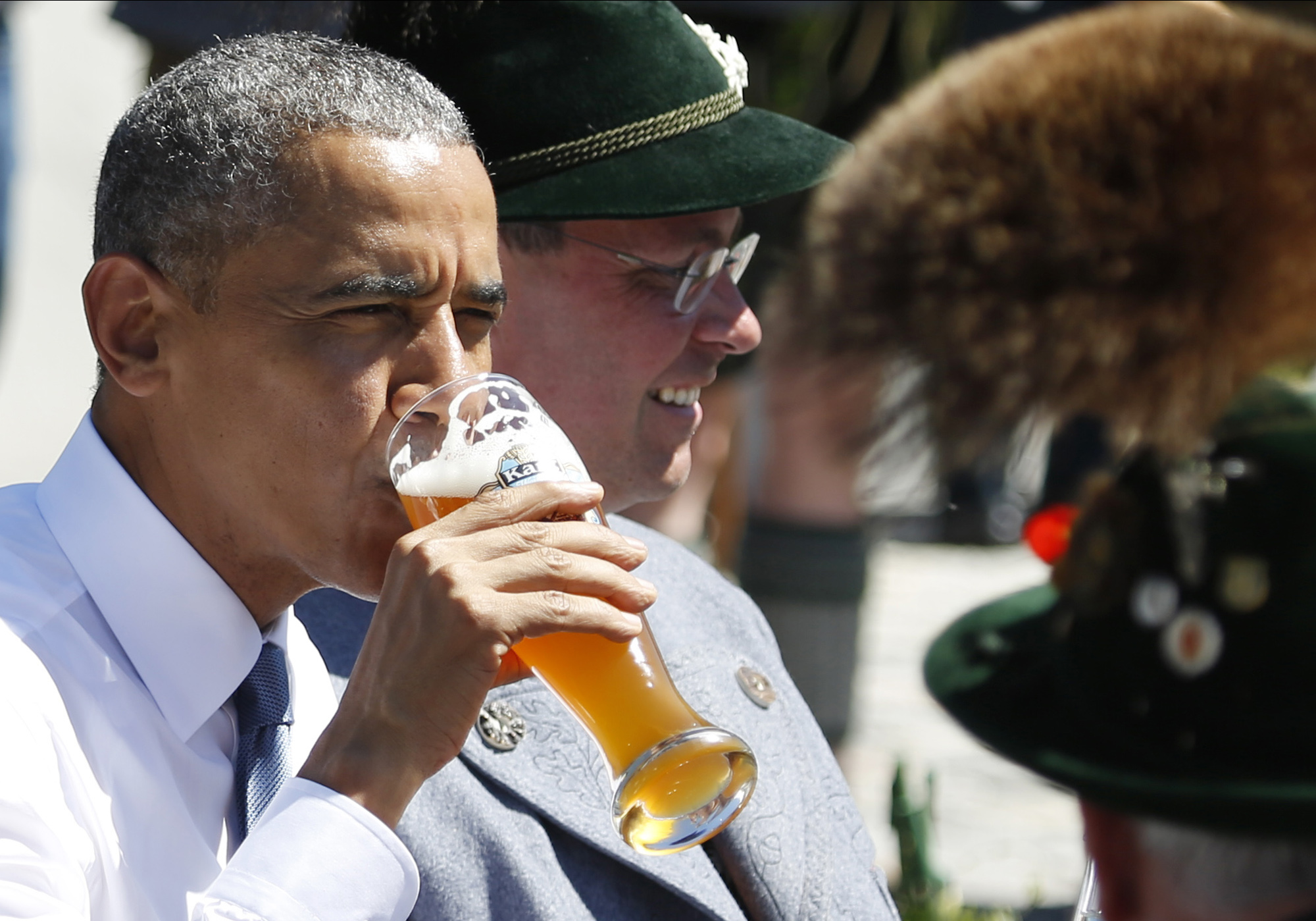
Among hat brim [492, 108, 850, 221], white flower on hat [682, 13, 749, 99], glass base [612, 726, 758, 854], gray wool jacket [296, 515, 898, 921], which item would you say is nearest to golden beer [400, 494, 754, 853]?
glass base [612, 726, 758, 854]

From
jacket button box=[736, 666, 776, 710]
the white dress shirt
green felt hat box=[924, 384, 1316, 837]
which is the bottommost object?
jacket button box=[736, 666, 776, 710]

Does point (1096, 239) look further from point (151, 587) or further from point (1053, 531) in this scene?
point (151, 587)

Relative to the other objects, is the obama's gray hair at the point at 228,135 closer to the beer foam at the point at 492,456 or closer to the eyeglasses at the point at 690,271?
the beer foam at the point at 492,456

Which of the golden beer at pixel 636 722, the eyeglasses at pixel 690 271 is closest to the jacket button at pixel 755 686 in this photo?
the eyeglasses at pixel 690 271

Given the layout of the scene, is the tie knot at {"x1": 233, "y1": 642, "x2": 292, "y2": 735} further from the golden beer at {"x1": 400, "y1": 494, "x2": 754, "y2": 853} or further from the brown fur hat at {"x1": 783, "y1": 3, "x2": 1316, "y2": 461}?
the brown fur hat at {"x1": 783, "y1": 3, "x2": 1316, "y2": 461}

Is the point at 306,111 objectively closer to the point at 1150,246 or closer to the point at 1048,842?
the point at 1150,246

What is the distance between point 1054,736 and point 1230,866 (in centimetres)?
16

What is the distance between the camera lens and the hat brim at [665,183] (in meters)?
2.45

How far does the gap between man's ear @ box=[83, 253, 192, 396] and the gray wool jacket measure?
53cm

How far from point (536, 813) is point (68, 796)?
727 millimetres

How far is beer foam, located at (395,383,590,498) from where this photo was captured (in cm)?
167

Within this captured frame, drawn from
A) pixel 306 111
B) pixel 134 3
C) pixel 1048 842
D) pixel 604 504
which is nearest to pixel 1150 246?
pixel 306 111

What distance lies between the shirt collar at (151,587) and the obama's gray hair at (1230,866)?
1.07 metres

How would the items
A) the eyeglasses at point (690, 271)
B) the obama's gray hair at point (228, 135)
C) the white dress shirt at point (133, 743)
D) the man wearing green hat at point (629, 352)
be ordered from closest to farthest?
the white dress shirt at point (133, 743) → the obama's gray hair at point (228, 135) → the man wearing green hat at point (629, 352) → the eyeglasses at point (690, 271)
